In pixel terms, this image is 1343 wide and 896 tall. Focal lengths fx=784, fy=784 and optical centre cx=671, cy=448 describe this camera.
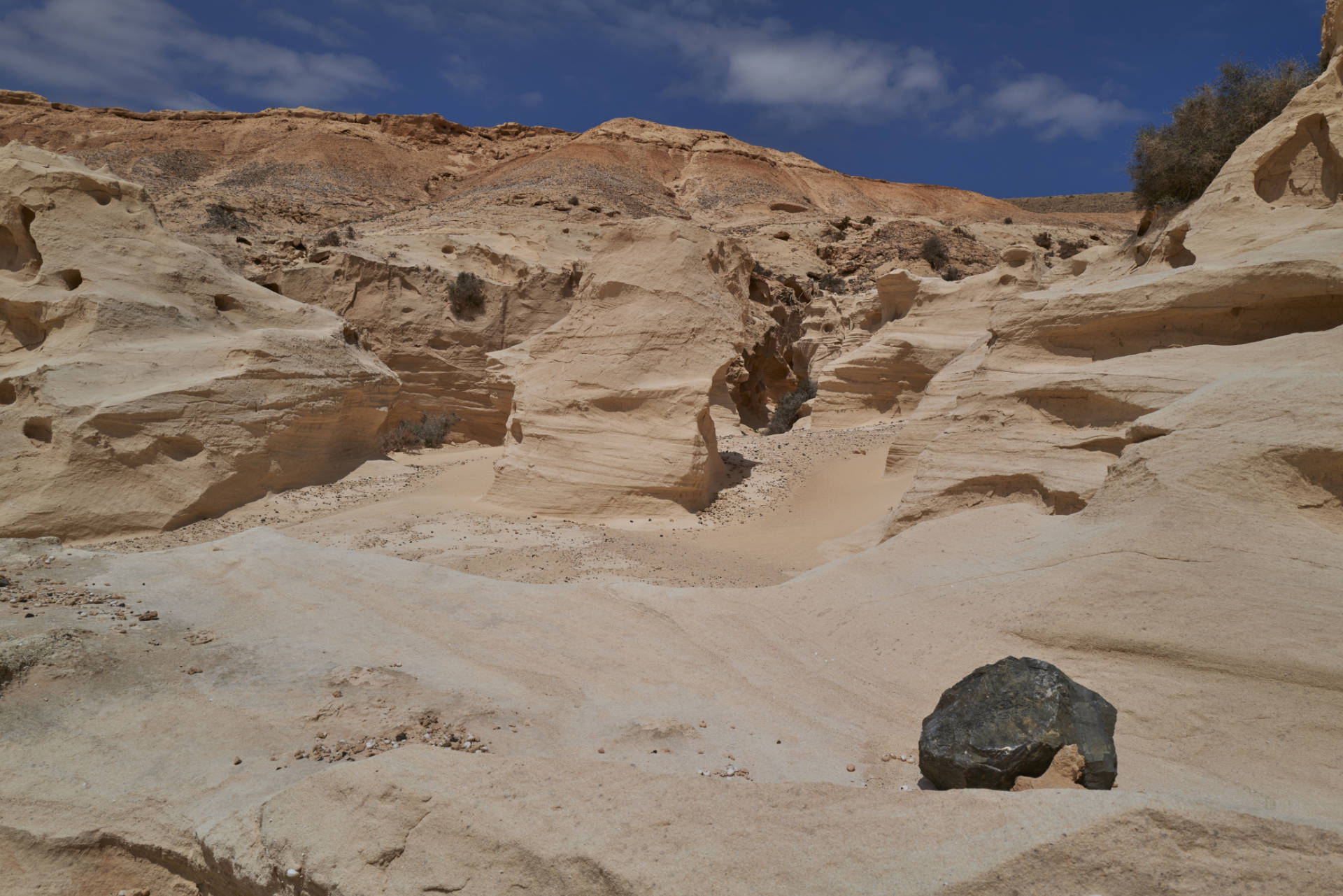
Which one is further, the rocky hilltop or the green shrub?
the green shrub

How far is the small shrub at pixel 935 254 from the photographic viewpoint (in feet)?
96.8

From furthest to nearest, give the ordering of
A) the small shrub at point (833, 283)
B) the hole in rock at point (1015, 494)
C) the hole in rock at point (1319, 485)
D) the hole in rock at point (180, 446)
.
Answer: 1. the small shrub at point (833, 283)
2. the hole in rock at point (180, 446)
3. the hole in rock at point (1015, 494)
4. the hole in rock at point (1319, 485)

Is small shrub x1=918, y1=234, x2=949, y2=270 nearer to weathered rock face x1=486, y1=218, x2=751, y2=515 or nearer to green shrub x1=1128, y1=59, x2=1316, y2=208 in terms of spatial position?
green shrub x1=1128, y1=59, x2=1316, y2=208

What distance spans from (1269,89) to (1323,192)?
544 cm

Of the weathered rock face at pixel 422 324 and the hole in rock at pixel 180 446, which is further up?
the weathered rock face at pixel 422 324

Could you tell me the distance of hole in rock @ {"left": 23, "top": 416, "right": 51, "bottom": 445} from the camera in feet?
25.5

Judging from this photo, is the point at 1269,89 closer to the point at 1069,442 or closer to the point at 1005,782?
the point at 1069,442

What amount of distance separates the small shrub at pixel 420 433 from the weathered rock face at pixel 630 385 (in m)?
4.65

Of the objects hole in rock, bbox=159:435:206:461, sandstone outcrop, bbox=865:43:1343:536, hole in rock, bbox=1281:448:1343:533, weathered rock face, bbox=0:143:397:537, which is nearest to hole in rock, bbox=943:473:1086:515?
sandstone outcrop, bbox=865:43:1343:536

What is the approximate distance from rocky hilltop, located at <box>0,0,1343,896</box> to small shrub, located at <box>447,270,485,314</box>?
460 cm

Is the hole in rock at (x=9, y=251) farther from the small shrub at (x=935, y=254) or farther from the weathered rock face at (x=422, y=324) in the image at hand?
the small shrub at (x=935, y=254)

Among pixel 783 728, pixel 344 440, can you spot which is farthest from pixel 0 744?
pixel 344 440

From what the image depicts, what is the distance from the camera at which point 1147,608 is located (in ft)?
12.0

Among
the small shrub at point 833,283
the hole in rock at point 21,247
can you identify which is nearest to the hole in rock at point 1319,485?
the hole in rock at point 21,247
